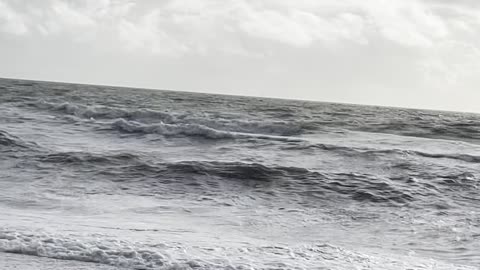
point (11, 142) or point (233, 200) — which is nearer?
point (233, 200)

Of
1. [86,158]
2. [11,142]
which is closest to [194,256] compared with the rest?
[86,158]

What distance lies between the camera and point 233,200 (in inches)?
365

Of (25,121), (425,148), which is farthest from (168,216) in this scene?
(25,121)

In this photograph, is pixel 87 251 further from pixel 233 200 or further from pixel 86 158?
pixel 86 158

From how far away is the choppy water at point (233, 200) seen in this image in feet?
19.1

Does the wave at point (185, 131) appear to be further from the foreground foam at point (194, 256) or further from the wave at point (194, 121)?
the foreground foam at point (194, 256)

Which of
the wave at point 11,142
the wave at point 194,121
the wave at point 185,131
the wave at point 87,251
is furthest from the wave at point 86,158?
the wave at point 194,121

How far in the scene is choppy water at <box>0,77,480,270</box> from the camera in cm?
583

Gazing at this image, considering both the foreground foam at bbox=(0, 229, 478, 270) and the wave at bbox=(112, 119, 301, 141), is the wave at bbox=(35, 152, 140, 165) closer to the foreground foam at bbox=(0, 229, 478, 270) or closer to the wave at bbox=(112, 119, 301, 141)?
the wave at bbox=(112, 119, 301, 141)

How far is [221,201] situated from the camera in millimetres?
9141


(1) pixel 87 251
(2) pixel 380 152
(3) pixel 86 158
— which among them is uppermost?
(2) pixel 380 152

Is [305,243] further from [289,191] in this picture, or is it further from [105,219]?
[289,191]

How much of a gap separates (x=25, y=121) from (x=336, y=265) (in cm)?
1659

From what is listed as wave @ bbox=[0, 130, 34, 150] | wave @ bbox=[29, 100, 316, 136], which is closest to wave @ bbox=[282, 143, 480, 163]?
wave @ bbox=[29, 100, 316, 136]
